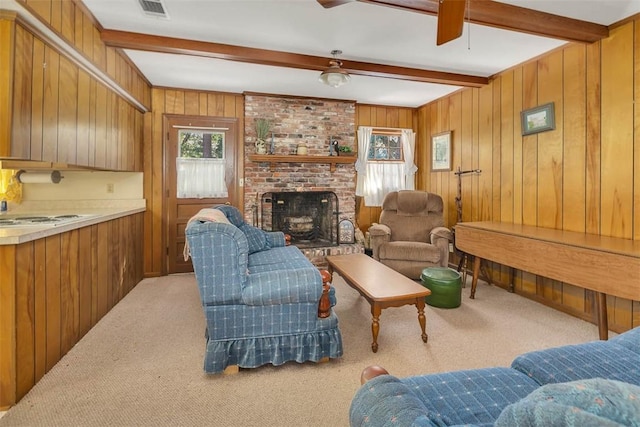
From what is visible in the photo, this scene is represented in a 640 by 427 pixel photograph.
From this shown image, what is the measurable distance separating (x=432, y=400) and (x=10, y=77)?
8.54 feet

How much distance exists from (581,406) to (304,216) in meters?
4.39

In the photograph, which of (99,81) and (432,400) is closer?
(432,400)

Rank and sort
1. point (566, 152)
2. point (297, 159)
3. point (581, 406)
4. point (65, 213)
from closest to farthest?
1. point (581, 406)
2. point (566, 152)
3. point (65, 213)
4. point (297, 159)

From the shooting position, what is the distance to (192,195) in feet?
14.2

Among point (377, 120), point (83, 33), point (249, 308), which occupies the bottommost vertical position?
point (249, 308)

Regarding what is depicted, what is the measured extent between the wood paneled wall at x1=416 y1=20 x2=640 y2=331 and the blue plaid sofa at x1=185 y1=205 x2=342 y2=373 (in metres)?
2.54

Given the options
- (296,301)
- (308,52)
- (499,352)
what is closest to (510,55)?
(308,52)

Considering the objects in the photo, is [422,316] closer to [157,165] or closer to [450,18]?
[450,18]

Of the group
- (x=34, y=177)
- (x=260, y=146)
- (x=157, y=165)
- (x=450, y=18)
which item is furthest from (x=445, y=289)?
(x=34, y=177)

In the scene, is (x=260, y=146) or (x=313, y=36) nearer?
(x=313, y=36)

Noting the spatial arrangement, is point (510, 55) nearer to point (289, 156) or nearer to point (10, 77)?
point (289, 156)

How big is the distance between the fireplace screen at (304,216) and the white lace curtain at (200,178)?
26.5 inches

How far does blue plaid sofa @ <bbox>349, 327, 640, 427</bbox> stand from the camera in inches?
17.0

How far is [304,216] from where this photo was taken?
478 centimetres
